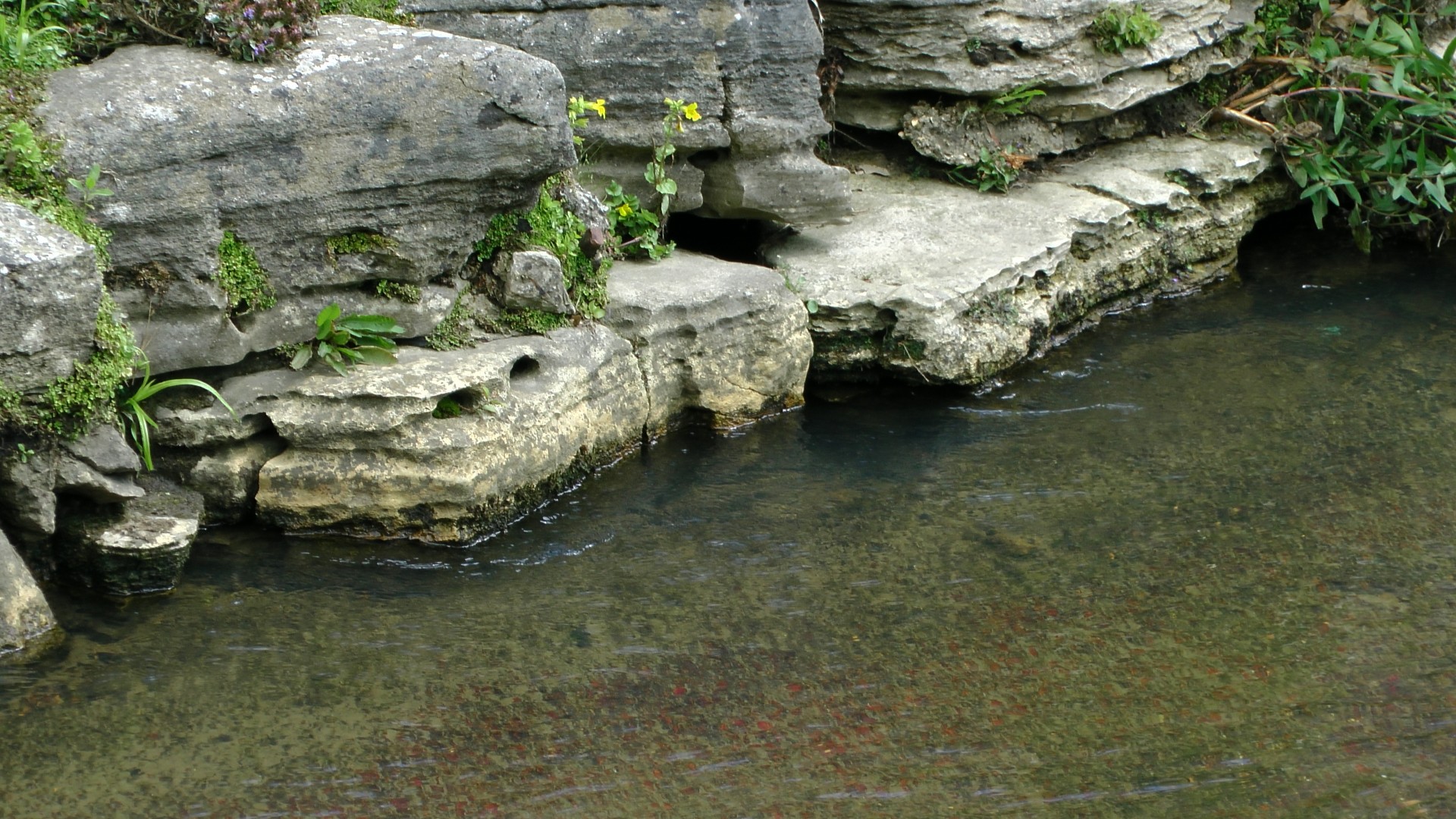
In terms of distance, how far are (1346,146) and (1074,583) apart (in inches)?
231

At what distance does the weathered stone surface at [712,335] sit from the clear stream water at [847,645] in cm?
25

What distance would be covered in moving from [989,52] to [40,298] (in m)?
6.46

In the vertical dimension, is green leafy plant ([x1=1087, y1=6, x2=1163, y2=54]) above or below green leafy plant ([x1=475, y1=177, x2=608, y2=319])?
above

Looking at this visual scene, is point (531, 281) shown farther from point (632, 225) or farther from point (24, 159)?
point (24, 159)

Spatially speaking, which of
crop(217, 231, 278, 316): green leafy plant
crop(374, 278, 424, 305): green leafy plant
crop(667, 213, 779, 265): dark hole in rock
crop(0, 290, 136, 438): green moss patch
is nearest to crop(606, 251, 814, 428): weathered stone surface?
crop(667, 213, 779, 265): dark hole in rock

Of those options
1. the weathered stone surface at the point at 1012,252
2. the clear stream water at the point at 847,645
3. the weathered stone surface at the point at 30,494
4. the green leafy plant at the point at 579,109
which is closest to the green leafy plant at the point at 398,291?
the clear stream water at the point at 847,645

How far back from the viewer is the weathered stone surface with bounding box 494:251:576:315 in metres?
6.71

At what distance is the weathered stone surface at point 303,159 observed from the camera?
562cm

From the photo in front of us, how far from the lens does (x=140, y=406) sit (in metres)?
5.82

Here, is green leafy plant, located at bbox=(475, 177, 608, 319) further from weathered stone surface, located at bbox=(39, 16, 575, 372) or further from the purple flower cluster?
the purple flower cluster

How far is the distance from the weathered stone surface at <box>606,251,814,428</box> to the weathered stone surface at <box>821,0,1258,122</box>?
2.29 metres

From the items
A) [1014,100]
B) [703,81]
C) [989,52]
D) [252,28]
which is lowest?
[1014,100]

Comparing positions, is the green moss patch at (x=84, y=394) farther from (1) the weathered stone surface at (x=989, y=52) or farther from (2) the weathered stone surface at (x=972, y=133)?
(2) the weathered stone surface at (x=972, y=133)

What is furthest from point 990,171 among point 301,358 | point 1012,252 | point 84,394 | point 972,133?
point 84,394
